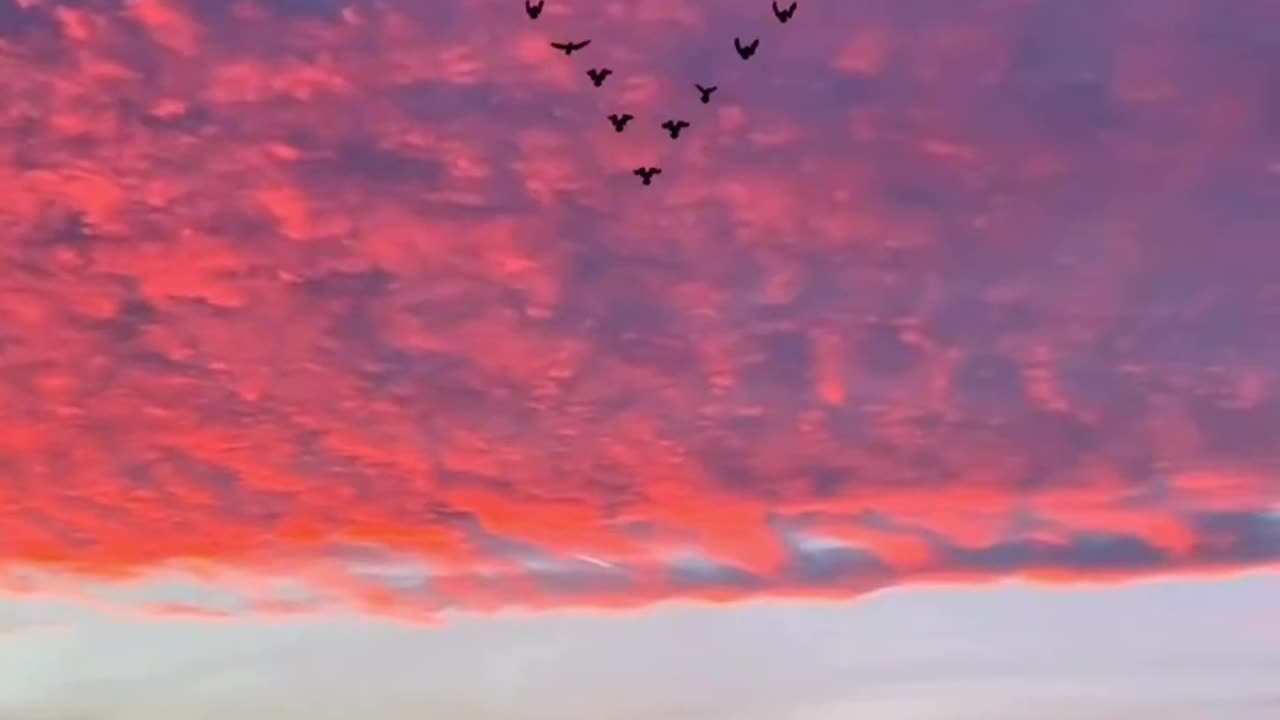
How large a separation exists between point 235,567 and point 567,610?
8.63 m

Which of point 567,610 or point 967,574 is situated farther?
point 567,610

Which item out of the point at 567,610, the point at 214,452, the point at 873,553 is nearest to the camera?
the point at 214,452

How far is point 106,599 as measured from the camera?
54875mm

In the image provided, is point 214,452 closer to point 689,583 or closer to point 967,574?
point 689,583

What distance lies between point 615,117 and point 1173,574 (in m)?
19.9

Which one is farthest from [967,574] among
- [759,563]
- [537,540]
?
[537,540]

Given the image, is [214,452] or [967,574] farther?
[967,574]

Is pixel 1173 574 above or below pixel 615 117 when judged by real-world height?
below

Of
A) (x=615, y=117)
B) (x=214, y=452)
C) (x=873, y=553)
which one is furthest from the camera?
A: (x=873, y=553)

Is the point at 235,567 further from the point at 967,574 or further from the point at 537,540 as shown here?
the point at 967,574

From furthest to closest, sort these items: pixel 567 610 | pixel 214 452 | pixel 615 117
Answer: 1. pixel 567 610
2. pixel 214 452
3. pixel 615 117

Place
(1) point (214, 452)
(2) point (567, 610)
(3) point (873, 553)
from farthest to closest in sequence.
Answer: (2) point (567, 610)
(3) point (873, 553)
(1) point (214, 452)

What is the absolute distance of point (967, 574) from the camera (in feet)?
172

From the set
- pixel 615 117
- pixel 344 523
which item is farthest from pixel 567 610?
pixel 615 117
